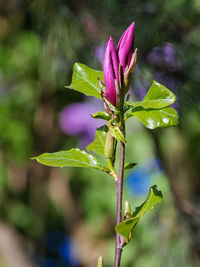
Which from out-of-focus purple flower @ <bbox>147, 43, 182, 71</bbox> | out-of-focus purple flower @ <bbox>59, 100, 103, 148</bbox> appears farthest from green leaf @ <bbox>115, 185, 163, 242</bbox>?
out-of-focus purple flower @ <bbox>59, 100, 103, 148</bbox>

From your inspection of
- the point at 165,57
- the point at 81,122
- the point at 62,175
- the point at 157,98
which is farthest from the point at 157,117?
the point at 62,175

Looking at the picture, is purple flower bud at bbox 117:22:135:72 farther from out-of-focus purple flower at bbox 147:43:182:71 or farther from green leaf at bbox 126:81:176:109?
out-of-focus purple flower at bbox 147:43:182:71

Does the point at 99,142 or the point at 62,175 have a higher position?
the point at 99,142

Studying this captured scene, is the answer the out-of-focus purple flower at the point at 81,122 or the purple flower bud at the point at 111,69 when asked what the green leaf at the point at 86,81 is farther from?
the out-of-focus purple flower at the point at 81,122

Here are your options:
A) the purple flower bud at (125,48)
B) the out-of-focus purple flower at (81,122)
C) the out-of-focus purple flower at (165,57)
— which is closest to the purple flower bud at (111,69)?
the purple flower bud at (125,48)

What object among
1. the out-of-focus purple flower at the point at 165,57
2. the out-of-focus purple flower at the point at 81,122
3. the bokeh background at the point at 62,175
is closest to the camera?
the out-of-focus purple flower at the point at 165,57

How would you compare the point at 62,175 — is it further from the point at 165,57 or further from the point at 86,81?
the point at 86,81
